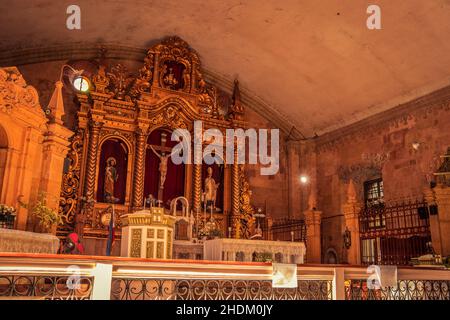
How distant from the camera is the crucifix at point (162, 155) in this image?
12703mm

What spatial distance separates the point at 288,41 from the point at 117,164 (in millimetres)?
6154

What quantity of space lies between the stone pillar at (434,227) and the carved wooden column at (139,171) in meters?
7.44

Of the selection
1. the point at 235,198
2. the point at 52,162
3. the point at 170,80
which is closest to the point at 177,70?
the point at 170,80

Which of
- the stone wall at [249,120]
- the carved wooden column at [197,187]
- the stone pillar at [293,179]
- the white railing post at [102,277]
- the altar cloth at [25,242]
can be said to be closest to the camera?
the white railing post at [102,277]

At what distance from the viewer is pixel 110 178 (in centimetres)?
1205

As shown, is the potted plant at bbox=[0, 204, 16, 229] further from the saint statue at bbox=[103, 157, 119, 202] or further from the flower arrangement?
the saint statue at bbox=[103, 157, 119, 202]

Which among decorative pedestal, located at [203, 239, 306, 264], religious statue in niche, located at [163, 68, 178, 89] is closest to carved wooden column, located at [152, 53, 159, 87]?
religious statue in niche, located at [163, 68, 178, 89]

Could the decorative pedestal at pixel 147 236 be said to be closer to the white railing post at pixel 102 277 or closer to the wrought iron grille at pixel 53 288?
the wrought iron grille at pixel 53 288

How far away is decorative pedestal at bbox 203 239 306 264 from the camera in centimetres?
822

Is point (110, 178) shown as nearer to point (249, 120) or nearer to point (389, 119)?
point (249, 120)

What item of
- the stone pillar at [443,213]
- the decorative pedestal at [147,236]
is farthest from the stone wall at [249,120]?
the decorative pedestal at [147,236]

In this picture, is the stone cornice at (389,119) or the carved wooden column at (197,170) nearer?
→ the stone cornice at (389,119)
